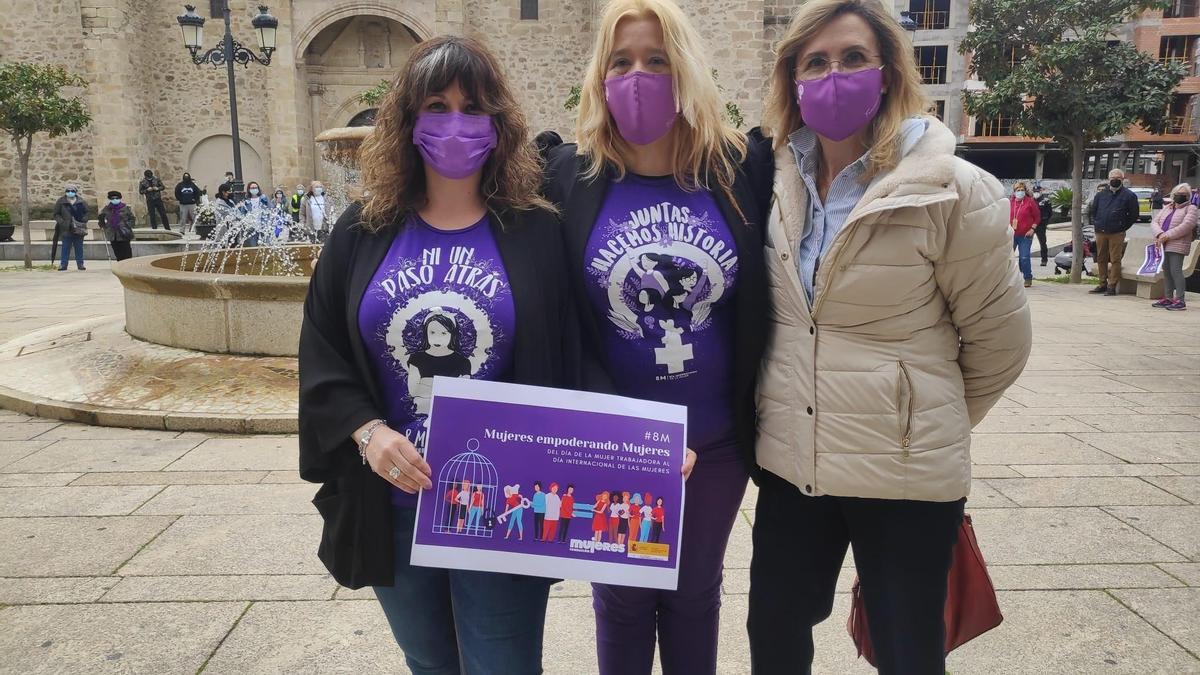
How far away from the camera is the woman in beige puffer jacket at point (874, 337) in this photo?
1.68m

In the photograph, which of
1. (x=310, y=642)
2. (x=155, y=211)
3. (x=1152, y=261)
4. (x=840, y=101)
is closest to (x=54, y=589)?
(x=310, y=642)

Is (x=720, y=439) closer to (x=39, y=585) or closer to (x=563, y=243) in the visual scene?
(x=563, y=243)

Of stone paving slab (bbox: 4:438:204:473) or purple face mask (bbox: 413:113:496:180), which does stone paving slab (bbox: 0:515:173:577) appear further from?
purple face mask (bbox: 413:113:496:180)

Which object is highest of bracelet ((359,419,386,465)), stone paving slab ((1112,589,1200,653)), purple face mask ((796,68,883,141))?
purple face mask ((796,68,883,141))

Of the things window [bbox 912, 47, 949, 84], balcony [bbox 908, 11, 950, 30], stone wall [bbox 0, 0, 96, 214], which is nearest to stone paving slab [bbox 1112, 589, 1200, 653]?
stone wall [bbox 0, 0, 96, 214]

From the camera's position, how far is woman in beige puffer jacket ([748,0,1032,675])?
66.1 inches

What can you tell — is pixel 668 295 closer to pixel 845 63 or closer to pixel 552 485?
pixel 552 485

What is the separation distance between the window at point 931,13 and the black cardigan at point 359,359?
39.0 m

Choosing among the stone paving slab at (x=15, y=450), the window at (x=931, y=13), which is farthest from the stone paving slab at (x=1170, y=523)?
the window at (x=931, y=13)

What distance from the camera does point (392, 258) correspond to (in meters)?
1.72

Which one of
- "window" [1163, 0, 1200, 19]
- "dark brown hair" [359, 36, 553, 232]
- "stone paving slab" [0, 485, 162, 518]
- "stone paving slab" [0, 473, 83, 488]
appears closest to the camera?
"dark brown hair" [359, 36, 553, 232]

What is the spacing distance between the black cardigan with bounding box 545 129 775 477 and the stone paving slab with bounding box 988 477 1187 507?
8.72ft

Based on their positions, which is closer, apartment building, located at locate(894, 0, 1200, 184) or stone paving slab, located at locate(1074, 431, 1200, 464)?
stone paving slab, located at locate(1074, 431, 1200, 464)

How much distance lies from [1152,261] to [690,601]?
1192 centimetres
